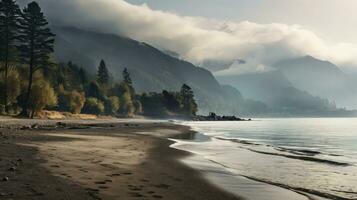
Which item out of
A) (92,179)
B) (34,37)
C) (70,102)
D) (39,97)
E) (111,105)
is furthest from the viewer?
(111,105)

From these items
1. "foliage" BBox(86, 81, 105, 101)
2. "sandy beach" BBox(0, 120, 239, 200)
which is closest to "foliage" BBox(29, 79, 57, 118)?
"sandy beach" BBox(0, 120, 239, 200)

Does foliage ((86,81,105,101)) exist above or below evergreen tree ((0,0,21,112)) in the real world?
below

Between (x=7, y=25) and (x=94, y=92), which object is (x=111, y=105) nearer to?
(x=94, y=92)

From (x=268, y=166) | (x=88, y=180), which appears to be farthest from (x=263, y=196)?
(x=268, y=166)

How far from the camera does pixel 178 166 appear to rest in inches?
993

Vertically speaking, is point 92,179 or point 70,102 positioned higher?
point 70,102

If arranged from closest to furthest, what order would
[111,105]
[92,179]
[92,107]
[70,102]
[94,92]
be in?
[92,179], [70,102], [92,107], [94,92], [111,105]

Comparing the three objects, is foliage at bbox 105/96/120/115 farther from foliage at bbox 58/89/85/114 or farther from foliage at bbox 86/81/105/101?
foliage at bbox 58/89/85/114

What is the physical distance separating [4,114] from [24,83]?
1379cm

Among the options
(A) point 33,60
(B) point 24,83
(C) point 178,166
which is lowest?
(C) point 178,166

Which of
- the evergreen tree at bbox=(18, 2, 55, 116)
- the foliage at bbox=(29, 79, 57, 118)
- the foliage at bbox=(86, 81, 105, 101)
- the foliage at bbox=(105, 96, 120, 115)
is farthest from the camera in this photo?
the foliage at bbox=(105, 96, 120, 115)

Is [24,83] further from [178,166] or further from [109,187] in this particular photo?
[109,187]

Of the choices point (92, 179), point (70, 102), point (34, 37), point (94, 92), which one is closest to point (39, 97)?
point (34, 37)

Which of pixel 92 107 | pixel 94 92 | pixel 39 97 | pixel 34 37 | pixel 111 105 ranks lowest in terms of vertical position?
pixel 92 107
